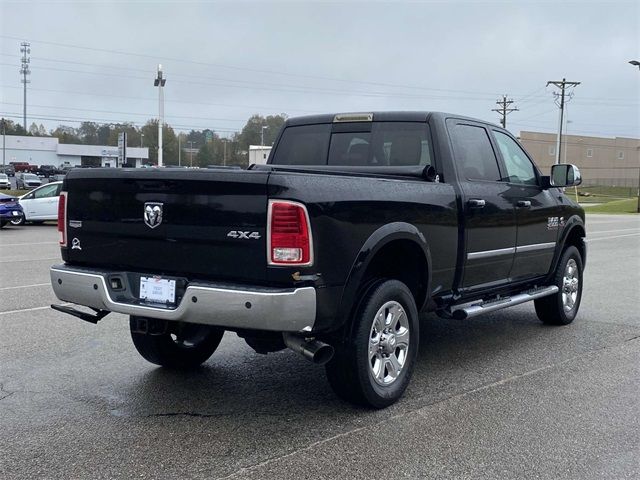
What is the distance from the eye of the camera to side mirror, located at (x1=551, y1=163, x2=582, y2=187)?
6879 mm

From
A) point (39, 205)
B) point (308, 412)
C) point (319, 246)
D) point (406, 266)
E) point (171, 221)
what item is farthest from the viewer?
point (39, 205)

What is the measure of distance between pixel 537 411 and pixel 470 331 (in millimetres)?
Answer: 2522

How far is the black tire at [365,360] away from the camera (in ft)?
14.2

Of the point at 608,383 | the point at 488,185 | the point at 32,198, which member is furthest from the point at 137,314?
the point at 32,198

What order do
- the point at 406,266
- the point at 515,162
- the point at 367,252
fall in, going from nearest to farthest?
the point at 367,252
the point at 406,266
the point at 515,162

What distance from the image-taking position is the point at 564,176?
6.90 metres

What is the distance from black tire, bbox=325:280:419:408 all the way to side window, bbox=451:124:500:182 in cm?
152

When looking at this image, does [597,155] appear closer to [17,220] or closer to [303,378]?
[17,220]

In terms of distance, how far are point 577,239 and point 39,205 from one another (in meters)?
19.1

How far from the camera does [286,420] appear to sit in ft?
14.4

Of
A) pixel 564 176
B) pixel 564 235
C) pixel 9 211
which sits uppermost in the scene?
pixel 564 176

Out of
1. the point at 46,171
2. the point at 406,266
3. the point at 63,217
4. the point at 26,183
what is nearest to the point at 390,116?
the point at 406,266

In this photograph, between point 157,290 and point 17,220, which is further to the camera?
point 17,220

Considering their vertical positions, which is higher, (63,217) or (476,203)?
(476,203)
